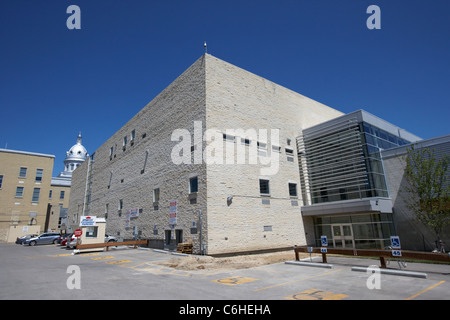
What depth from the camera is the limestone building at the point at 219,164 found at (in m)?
19.3

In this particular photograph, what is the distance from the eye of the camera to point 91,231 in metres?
23.9

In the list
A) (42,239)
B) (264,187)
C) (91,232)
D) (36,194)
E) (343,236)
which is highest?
(36,194)

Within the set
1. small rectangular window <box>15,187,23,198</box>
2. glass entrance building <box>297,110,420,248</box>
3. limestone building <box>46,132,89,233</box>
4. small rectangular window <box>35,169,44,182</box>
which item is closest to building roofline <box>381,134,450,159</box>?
glass entrance building <box>297,110,420,248</box>

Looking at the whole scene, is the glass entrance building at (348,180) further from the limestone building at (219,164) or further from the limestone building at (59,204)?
the limestone building at (59,204)

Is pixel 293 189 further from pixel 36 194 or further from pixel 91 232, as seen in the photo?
pixel 36 194

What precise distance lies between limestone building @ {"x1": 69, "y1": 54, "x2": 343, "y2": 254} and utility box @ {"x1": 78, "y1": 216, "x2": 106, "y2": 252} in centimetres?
404

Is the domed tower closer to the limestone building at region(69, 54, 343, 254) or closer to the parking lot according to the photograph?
the limestone building at region(69, 54, 343, 254)

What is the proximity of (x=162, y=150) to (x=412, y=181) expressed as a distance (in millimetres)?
21314

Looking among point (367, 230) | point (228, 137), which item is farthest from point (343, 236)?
point (228, 137)

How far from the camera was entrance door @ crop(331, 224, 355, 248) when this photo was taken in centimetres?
2179

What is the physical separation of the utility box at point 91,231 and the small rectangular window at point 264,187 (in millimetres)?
15096

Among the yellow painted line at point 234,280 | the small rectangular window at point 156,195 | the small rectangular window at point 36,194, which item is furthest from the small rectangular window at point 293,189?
the small rectangular window at point 36,194

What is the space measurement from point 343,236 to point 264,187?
7.92m

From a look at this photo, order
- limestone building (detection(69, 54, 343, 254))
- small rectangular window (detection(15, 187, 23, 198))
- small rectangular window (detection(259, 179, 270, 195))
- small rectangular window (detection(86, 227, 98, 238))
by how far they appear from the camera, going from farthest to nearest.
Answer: small rectangular window (detection(15, 187, 23, 198)), small rectangular window (detection(86, 227, 98, 238)), small rectangular window (detection(259, 179, 270, 195)), limestone building (detection(69, 54, 343, 254))
